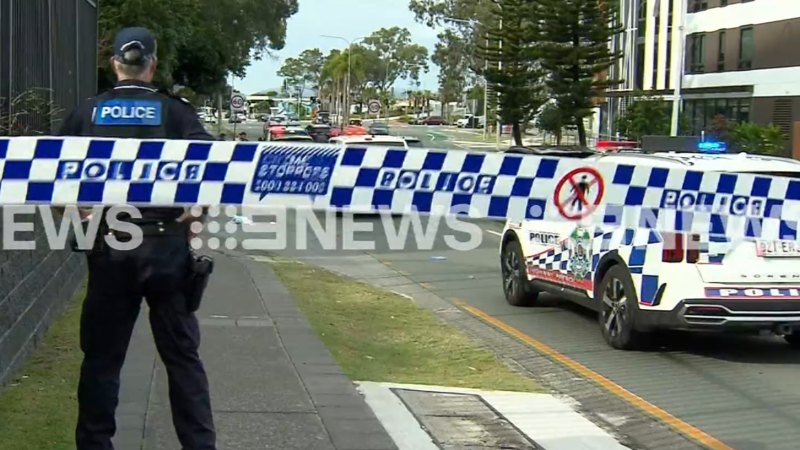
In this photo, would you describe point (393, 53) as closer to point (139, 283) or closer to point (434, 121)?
point (434, 121)

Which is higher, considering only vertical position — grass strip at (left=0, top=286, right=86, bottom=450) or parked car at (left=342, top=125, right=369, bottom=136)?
parked car at (left=342, top=125, right=369, bottom=136)

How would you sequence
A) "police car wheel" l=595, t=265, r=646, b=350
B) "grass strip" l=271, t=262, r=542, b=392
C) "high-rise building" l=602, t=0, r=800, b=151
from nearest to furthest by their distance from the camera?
1. "grass strip" l=271, t=262, r=542, b=392
2. "police car wheel" l=595, t=265, r=646, b=350
3. "high-rise building" l=602, t=0, r=800, b=151

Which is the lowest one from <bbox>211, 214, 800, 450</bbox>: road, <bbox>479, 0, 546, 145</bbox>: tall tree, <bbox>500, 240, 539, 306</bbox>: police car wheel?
<bbox>211, 214, 800, 450</bbox>: road

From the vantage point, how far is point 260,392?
22.3 feet

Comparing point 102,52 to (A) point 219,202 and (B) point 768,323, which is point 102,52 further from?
(A) point 219,202

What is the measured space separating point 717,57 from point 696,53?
2251 mm

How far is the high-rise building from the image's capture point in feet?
142

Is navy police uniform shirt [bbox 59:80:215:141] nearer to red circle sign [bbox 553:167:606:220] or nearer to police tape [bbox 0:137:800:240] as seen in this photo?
police tape [bbox 0:137:800:240]

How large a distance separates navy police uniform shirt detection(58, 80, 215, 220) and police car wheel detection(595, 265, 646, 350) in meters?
5.61

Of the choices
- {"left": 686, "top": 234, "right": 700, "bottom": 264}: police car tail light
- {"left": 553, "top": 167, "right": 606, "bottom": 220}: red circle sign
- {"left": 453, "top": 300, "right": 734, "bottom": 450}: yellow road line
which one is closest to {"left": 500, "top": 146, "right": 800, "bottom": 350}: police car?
{"left": 686, "top": 234, "right": 700, "bottom": 264}: police car tail light

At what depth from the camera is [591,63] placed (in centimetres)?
4288

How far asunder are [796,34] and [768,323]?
121 ft

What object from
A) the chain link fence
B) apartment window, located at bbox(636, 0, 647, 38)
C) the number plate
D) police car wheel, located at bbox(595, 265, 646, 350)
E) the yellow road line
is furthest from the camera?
apartment window, located at bbox(636, 0, 647, 38)

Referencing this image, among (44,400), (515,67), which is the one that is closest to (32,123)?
(44,400)
